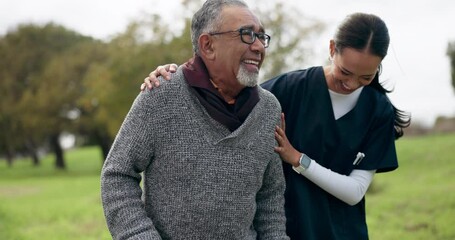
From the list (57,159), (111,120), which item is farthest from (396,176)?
(57,159)

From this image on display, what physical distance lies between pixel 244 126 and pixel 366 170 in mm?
932

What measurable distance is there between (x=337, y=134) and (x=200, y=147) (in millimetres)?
939

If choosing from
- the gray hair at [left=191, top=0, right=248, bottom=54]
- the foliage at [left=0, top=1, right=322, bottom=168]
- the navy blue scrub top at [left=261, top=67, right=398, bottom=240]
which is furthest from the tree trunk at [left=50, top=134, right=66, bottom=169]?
the gray hair at [left=191, top=0, right=248, bottom=54]

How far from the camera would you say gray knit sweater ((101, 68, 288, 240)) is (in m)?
2.84

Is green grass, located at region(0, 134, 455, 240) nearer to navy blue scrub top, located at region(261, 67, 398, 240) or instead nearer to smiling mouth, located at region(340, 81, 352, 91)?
navy blue scrub top, located at region(261, 67, 398, 240)

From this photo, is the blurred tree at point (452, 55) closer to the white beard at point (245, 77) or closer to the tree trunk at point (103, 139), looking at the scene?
the tree trunk at point (103, 139)

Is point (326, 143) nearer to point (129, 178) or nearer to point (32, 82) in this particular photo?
point (129, 178)

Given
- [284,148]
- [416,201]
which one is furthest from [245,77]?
[416,201]

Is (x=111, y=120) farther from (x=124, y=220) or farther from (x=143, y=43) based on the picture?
(x=124, y=220)

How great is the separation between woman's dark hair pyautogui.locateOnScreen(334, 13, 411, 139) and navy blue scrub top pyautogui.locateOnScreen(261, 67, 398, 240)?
27 centimetres

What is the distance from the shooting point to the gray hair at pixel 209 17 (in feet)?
9.64

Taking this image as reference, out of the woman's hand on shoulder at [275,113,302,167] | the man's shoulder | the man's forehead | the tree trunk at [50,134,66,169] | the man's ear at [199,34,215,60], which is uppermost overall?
the man's forehead

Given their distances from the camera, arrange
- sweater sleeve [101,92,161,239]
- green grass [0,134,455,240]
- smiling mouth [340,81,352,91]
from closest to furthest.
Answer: sweater sleeve [101,92,161,239], smiling mouth [340,81,352,91], green grass [0,134,455,240]

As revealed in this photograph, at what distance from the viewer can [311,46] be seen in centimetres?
2356
